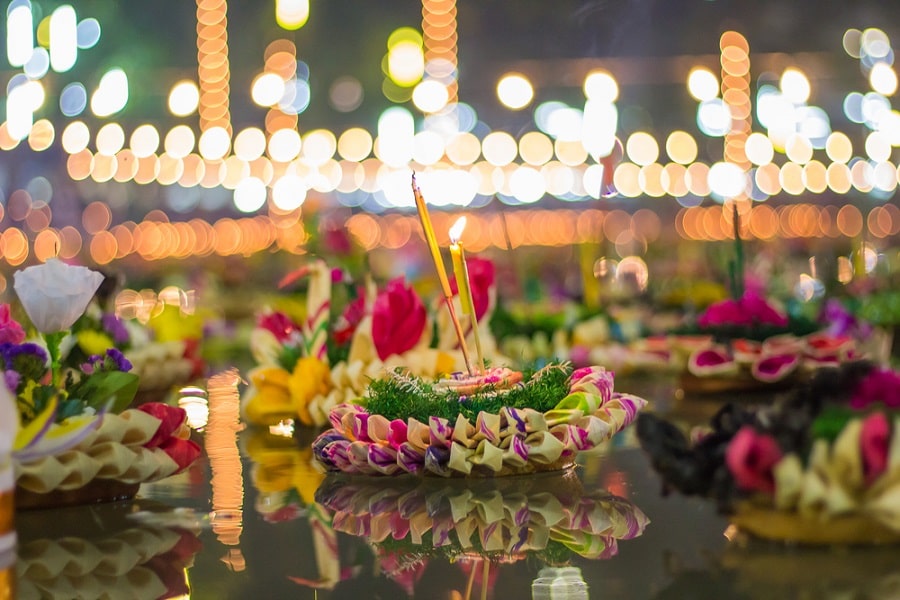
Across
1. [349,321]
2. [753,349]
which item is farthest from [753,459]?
[753,349]

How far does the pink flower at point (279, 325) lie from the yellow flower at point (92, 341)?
41 cm

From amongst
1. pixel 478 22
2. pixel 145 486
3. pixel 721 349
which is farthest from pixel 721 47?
pixel 145 486

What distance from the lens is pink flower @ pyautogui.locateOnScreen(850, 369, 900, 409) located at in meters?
1.59

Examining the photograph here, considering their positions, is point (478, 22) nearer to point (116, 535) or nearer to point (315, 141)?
point (315, 141)

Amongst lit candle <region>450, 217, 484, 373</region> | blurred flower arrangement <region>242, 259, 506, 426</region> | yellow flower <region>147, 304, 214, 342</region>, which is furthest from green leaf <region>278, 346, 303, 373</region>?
yellow flower <region>147, 304, 214, 342</region>

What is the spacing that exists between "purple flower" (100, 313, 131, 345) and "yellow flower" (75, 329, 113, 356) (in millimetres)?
106

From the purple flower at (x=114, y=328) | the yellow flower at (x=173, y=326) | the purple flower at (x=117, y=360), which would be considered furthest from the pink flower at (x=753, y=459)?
the yellow flower at (x=173, y=326)

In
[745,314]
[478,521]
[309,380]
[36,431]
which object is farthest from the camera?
[745,314]

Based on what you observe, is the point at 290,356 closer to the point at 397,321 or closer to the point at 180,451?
the point at 397,321

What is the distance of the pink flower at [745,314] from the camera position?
3842 millimetres

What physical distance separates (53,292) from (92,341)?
1.19m

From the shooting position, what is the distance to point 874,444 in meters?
1.45

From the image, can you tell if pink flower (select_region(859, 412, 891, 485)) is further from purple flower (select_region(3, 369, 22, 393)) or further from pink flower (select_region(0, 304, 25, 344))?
pink flower (select_region(0, 304, 25, 344))

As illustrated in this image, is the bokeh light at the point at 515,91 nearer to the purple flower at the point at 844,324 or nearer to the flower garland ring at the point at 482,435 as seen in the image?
the purple flower at the point at 844,324
